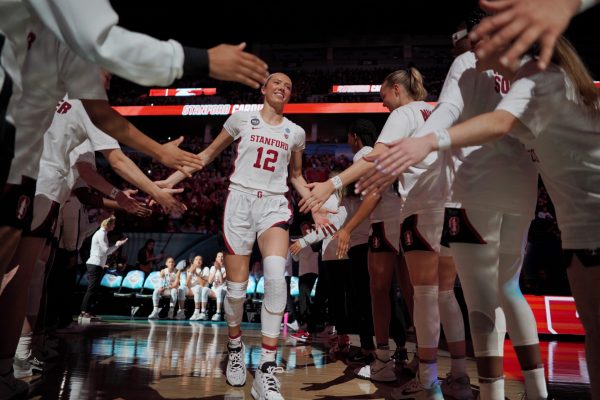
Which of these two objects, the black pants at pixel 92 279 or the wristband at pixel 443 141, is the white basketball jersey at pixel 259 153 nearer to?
the wristband at pixel 443 141

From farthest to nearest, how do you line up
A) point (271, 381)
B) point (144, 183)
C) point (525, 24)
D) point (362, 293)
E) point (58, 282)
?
point (58, 282) → point (362, 293) → point (271, 381) → point (144, 183) → point (525, 24)

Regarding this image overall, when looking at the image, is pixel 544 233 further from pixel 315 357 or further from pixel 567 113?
pixel 567 113

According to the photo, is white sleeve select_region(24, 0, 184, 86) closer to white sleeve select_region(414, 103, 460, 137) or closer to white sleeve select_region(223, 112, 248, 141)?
white sleeve select_region(414, 103, 460, 137)

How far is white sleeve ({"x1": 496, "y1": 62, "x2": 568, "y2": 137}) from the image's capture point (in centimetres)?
170

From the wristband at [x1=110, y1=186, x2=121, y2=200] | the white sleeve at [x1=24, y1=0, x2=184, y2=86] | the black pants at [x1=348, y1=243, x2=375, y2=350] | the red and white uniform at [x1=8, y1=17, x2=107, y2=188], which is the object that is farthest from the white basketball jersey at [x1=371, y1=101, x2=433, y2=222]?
the wristband at [x1=110, y1=186, x2=121, y2=200]

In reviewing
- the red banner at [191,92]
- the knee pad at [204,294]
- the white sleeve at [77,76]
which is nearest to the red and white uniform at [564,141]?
the white sleeve at [77,76]

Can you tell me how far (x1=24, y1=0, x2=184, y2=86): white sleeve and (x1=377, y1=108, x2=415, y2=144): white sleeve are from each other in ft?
5.52

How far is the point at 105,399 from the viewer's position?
2811 mm

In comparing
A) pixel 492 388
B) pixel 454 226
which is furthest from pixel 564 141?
pixel 492 388

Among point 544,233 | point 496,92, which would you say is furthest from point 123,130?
point 544,233

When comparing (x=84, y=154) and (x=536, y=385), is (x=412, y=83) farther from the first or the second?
(x=84, y=154)

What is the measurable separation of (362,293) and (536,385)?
2.70 meters

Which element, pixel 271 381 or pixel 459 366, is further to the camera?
pixel 459 366

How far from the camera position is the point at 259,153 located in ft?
12.7
